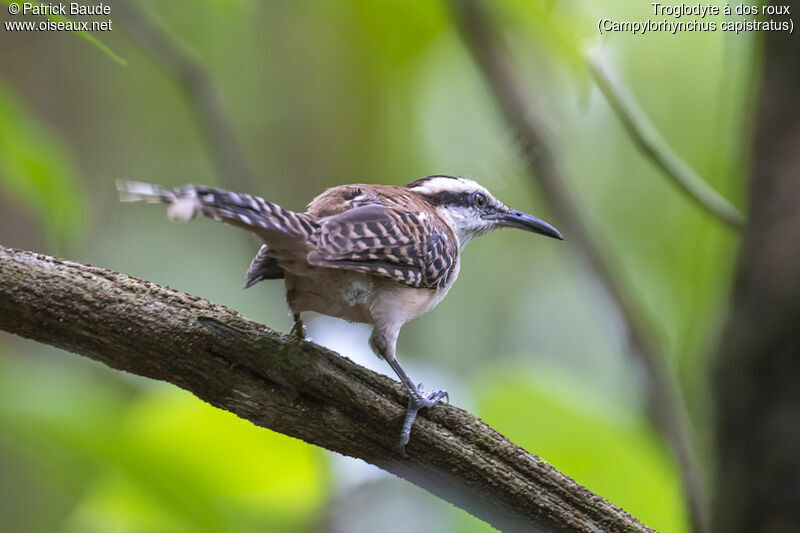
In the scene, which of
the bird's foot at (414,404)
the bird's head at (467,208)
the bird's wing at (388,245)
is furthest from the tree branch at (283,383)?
the bird's head at (467,208)

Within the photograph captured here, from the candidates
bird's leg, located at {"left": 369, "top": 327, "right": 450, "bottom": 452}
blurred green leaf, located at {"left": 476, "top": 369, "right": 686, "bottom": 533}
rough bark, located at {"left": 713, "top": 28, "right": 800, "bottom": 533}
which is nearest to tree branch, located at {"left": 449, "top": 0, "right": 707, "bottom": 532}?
blurred green leaf, located at {"left": 476, "top": 369, "right": 686, "bottom": 533}

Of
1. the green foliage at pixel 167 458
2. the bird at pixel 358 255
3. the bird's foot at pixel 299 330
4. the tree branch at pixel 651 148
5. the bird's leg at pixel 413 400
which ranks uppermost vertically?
the tree branch at pixel 651 148

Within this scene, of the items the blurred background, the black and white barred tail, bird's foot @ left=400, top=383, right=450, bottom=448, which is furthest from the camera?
the blurred background

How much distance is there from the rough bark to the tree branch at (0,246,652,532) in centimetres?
39

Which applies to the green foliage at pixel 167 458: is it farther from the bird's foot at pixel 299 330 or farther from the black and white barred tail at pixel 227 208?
the black and white barred tail at pixel 227 208

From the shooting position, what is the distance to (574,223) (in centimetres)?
414

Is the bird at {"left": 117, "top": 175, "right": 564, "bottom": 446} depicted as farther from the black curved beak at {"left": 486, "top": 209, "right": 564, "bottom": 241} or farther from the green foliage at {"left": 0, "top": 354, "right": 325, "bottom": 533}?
the green foliage at {"left": 0, "top": 354, "right": 325, "bottom": 533}

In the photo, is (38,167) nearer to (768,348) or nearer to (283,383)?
(283,383)

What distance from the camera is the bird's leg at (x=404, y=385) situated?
2627 mm

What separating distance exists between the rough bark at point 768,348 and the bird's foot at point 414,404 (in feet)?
3.19

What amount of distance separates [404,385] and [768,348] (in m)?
1.23

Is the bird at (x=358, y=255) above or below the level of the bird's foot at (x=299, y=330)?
above

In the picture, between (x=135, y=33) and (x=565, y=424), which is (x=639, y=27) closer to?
(x=565, y=424)

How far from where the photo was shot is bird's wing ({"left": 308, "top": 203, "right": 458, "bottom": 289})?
9.36ft
